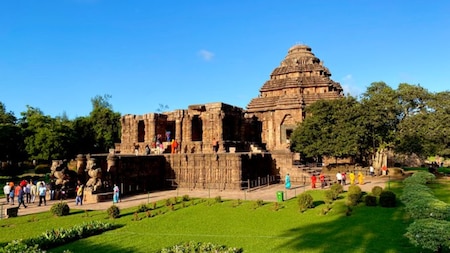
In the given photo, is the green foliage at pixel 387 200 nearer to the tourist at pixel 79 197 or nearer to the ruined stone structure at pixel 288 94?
the tourist at pixel 79 197

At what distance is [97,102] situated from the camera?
6950 centimetres

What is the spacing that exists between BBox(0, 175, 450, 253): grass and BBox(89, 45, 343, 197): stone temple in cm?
679

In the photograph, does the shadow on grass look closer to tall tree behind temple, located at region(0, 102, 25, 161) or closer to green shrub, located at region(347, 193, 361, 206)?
green shrub, located at region(347, 193, 361, 206)

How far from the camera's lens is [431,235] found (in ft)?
29.4

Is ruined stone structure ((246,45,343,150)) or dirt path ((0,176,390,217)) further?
ruined stone structure ((246,45,343,150))

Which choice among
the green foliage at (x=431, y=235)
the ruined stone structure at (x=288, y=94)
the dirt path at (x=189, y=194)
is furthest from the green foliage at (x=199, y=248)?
the ruined stone structure at (x=288, y=94)

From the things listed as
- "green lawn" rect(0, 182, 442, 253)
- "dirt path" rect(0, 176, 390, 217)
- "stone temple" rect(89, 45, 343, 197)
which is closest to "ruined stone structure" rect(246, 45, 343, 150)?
"stone temple" rect(89, 45, 343, 197)

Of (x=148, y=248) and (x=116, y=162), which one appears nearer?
(x=148, y=248)

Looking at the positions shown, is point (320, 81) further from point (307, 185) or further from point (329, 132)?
point (307, 185)

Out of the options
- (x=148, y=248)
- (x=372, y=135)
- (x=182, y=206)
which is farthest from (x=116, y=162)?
(x=372, y=135)

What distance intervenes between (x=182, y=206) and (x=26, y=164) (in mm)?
40207

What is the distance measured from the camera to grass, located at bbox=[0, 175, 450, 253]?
1192 cm

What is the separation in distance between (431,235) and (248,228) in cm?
683

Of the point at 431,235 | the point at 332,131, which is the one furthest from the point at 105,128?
the point at 431,235
